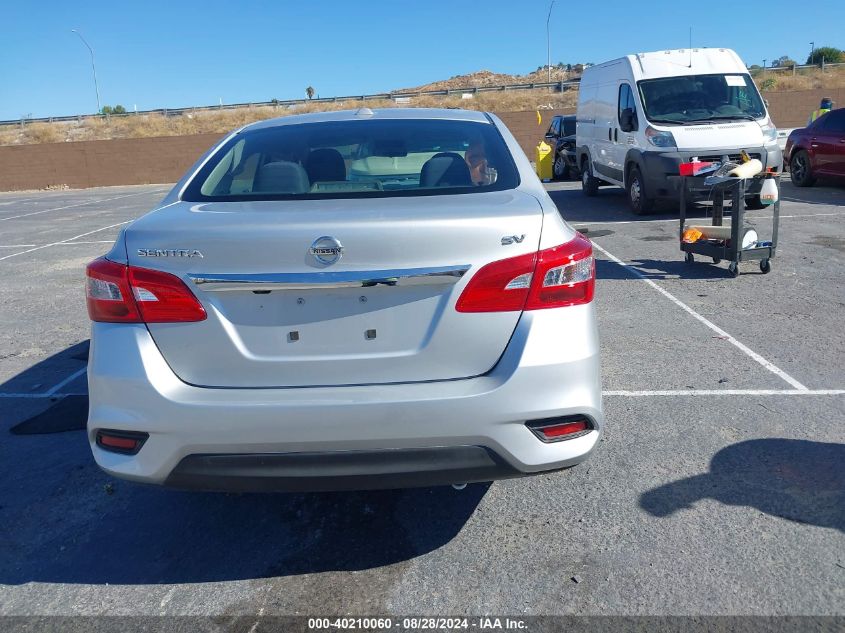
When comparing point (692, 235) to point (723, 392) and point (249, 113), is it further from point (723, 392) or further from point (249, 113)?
point (249, 113)

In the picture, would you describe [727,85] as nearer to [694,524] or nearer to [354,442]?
[694,524]

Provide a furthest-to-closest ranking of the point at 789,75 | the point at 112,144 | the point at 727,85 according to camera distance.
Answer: the point at 789,75 < the point at 112,144 < the point at 727,85

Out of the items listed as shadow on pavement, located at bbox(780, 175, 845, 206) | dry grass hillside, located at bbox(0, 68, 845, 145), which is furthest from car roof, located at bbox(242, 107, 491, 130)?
dry grass hillside, located at bbox(0, 68, 845, 145)

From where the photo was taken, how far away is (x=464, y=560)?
2979 mm

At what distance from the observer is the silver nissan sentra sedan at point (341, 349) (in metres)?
2.54

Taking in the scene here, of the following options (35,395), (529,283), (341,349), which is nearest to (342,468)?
(341,349)

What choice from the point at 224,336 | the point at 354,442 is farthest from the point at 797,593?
the point at 224,336

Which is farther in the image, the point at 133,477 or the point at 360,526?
the point at 360,526

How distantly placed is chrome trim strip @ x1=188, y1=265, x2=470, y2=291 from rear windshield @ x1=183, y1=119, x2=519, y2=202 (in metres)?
0.59

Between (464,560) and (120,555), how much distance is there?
56.7 inches

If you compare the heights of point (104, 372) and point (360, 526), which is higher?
point (104, 372)

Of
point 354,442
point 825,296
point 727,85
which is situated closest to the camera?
point 354,442

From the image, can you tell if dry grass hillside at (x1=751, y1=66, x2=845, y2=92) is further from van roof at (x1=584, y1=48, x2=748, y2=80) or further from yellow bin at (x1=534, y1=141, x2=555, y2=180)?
van roof at (x1=584, y1=48, x2=748, y2=80)

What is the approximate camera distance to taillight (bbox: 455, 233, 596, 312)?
2580 millimetres
